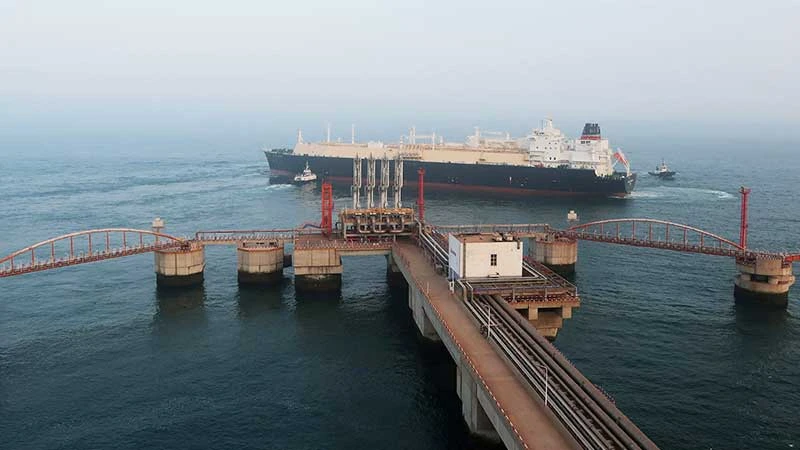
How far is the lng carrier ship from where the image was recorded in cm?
13562

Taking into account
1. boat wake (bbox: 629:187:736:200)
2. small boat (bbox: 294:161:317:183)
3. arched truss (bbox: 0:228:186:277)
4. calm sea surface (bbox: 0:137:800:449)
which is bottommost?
calm sea surface (bbox: 0:137:800:449)

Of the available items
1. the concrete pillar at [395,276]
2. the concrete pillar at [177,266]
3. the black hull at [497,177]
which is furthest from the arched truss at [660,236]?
the concrete pillar at [177,266]

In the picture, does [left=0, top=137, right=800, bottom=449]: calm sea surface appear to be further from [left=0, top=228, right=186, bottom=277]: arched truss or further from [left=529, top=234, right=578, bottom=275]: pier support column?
[left=0, top=228, right=186, bottom=277]: arched truss

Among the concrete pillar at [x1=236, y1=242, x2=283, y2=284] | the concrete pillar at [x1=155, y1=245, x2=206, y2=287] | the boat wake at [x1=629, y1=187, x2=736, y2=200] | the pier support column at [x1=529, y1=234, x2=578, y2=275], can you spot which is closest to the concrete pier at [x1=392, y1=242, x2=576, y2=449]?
the concrete pillar at [x1=236, y1=242, x2=283, y2=284]

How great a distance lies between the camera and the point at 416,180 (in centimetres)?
15200

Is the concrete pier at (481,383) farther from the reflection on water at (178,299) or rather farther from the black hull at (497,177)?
the black hull at (497,177)

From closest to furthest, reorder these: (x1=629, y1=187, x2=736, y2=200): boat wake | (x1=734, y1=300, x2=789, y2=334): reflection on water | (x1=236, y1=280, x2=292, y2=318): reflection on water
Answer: (x1=734, y1=300, x2=789, y2=334): reflection on water, (x1=236, y1=280, x2=292, y2=318): reflection on water, (x1=629, y1=187, x2=736, y2=200): boat wake

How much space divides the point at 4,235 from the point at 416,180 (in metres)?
84.7

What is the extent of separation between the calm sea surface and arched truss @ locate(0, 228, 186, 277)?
337cm

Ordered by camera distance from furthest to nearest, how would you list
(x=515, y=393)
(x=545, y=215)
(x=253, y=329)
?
(x=545, y=215)
(x=253, y=329)
(x=515, y=393)

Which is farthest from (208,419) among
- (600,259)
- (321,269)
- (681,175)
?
(681,175)

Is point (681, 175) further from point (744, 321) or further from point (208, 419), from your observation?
point (208, 419)

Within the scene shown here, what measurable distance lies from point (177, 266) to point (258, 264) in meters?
8.08

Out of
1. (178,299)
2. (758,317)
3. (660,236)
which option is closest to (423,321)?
(178,299)
